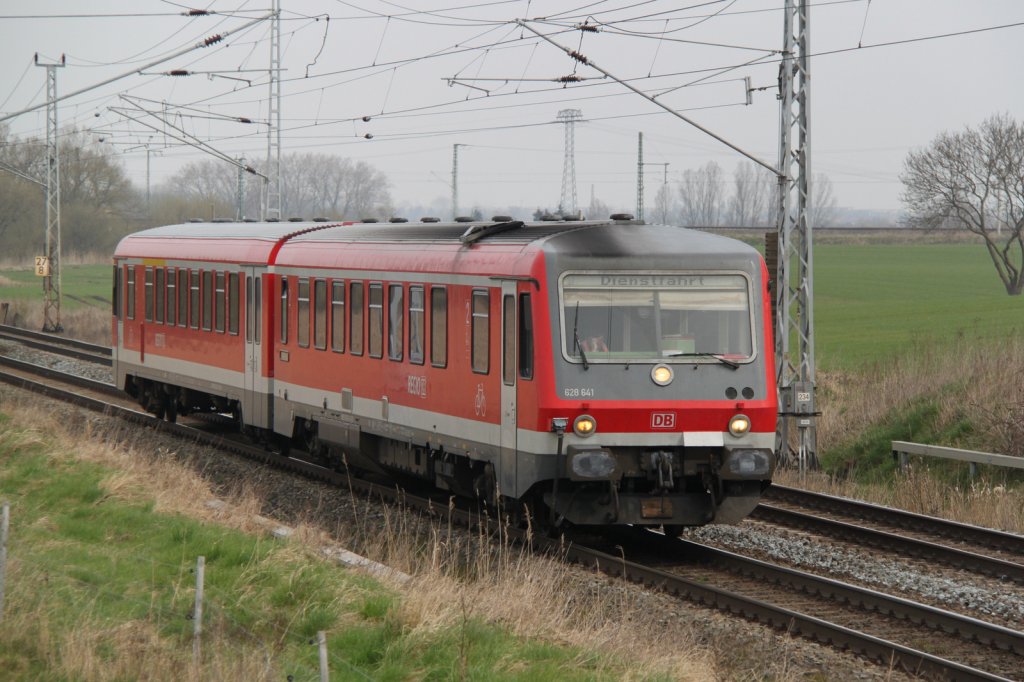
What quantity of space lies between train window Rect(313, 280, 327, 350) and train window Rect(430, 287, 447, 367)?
126 inches

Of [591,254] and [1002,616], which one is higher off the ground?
[591,254]

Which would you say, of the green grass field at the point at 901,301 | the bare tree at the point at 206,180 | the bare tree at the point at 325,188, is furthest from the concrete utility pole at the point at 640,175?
the bare tree at the point at 206,180

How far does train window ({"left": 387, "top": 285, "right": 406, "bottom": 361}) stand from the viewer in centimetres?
1541

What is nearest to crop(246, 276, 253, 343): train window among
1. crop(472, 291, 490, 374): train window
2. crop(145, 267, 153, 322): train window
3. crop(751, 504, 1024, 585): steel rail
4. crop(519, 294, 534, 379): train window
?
crop(145, 267, 153, 322): train window

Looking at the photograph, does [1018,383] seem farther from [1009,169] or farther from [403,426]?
[1009,169]

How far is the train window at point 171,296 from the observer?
73.7 ft

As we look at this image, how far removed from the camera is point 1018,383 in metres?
19.0

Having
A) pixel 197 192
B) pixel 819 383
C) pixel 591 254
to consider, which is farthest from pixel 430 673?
pixel 197 192

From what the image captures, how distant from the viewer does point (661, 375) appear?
40.7 ft

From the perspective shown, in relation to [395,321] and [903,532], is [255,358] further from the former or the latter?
[903,532]

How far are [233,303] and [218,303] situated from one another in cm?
62

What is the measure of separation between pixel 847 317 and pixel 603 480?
32143mm

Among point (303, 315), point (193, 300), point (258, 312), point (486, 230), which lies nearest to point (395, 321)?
point (486, 230)

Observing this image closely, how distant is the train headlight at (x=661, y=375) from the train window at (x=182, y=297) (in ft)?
38.4
